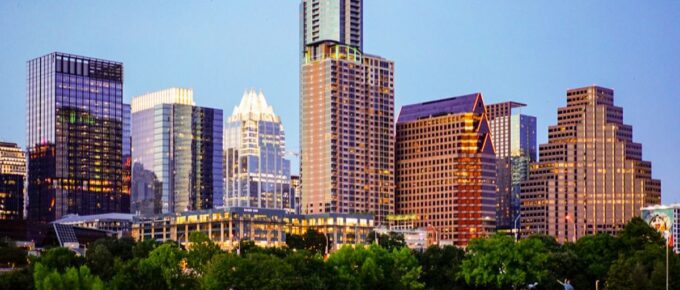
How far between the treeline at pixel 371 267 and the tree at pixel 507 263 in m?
0.15

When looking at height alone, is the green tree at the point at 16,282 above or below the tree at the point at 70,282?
below

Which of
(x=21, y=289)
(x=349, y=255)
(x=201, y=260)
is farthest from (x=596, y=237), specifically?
(x=21, y=289)

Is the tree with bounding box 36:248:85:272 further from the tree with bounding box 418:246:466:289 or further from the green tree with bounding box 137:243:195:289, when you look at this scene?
the tree with bounding box 418:246:466:289

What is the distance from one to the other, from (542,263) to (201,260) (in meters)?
53.2

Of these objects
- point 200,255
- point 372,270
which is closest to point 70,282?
point 200,255

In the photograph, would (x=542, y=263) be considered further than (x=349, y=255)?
Yes

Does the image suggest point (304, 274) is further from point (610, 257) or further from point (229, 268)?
point (610, 257)

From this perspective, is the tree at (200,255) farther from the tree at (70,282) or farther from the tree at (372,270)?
the tree at (70,282)

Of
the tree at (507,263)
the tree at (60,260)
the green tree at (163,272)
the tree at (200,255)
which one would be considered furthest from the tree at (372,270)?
the tree at (60,260)

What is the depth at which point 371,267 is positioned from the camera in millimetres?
156250

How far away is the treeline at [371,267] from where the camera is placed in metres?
140

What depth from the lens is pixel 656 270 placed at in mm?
140000

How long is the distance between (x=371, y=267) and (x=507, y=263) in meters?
23.6

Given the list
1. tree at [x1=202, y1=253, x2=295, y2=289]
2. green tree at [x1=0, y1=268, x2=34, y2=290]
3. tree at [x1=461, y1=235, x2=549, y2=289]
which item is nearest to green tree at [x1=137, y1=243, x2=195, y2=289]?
tree at [x1=202, y1=253, x2=295, y2=289]
